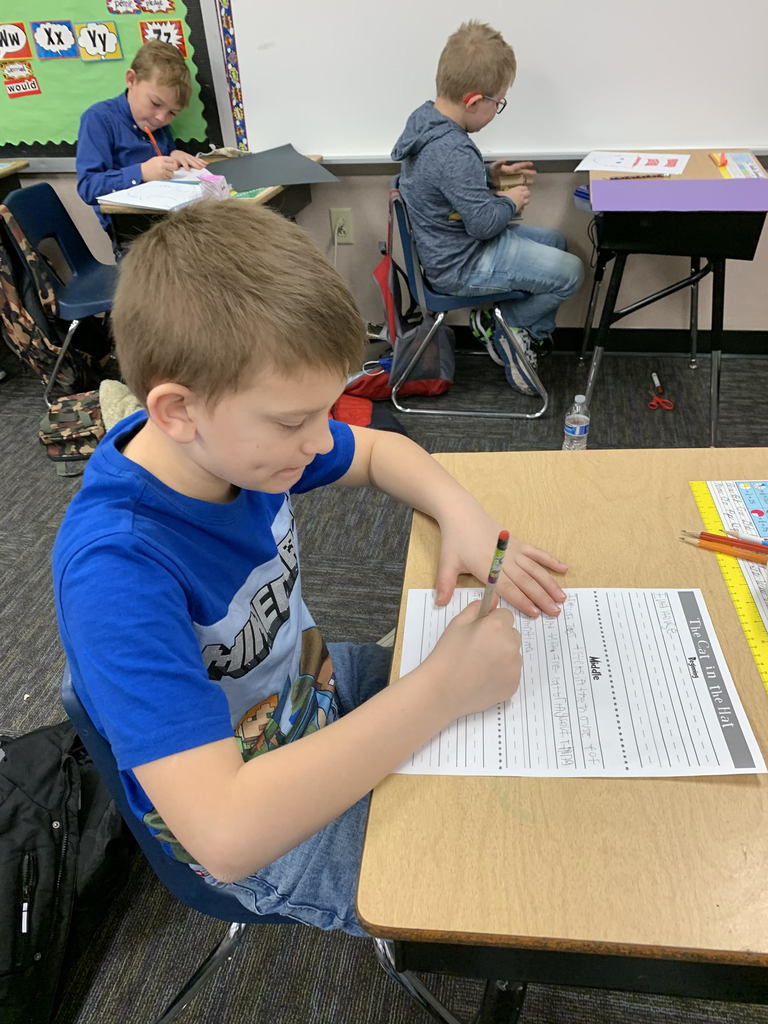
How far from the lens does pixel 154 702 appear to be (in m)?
0.56

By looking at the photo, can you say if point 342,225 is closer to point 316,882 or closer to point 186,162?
point 186,162

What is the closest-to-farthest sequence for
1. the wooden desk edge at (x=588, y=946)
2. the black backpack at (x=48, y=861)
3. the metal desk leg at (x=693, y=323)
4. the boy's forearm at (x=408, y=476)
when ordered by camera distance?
1. the wooden desk edge at (x=588, y=946)
2. the boy's forearm at (x=408, y=476)
3. the black backpack at (x=48, y=861)
4. the metal desk leg at (x=693, y=323)

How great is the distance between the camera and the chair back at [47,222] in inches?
101

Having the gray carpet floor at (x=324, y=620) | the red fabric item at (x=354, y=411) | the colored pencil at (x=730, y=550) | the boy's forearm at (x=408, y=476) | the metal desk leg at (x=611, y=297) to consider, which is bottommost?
the gray carpet floor at (x=324, y=620)

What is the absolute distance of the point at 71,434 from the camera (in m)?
2.48

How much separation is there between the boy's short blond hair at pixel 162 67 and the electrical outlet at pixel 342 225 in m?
0.72

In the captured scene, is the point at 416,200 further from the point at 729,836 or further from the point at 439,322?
the point at 729,836

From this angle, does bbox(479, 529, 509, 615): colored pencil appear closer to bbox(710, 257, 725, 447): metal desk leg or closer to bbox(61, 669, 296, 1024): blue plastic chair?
bbox(61, 669, 296, 1024): blue plastic chair

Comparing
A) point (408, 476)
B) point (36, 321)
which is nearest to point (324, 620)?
point (408, 476)

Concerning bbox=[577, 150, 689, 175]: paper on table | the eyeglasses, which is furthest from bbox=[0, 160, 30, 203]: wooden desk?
bbox=[577, 150, 689, 175]: paper on table

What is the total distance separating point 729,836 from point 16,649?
68.5 inches

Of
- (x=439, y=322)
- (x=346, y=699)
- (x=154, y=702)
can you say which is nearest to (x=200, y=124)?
(x=439, y=322)

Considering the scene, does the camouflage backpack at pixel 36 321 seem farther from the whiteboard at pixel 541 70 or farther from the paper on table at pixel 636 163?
the paper on table at pixel 636 163

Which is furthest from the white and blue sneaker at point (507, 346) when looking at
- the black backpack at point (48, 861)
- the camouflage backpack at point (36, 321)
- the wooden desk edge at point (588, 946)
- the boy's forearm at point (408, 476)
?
the wooden desk edge at point (588, 946)
